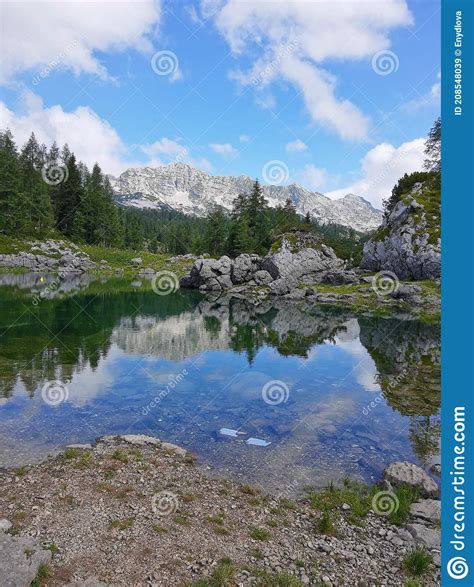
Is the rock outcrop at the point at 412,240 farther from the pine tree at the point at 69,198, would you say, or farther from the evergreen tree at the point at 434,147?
the pine tree at the point at 69,198

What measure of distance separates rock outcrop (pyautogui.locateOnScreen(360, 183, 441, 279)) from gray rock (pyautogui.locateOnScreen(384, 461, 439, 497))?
6707 cm

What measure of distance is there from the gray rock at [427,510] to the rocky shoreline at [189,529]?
0.04 metres

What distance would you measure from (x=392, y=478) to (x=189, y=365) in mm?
19396

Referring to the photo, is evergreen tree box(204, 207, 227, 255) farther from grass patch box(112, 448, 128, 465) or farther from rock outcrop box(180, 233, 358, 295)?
grass patch box(112, 448, 128, 465)

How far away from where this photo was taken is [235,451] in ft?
55.7

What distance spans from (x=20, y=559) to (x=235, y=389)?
17674 millimetres

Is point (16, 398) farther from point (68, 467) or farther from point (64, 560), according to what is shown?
point (64, 560)

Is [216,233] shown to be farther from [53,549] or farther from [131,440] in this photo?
[53,549]

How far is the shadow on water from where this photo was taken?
1706 centimetres

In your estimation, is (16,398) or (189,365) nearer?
(16,398)

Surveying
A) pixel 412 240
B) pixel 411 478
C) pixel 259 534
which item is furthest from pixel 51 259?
pixel 411 478

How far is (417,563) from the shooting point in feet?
32.2

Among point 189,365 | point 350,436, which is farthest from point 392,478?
point 189,365

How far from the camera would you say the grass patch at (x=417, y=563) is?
31.8ft
